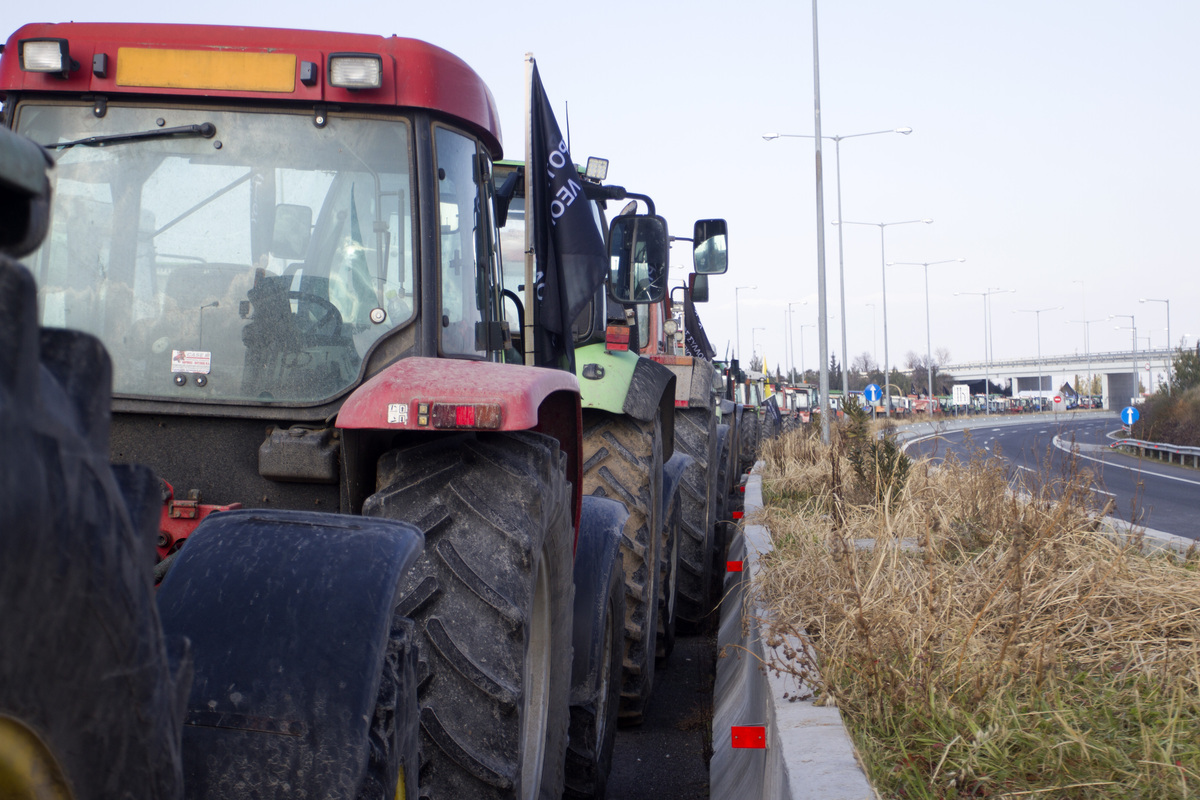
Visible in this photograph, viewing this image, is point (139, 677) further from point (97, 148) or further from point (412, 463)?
point (97, 148)

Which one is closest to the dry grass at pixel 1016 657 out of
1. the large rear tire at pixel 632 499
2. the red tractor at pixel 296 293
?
the large rear tire at pixel 632 499

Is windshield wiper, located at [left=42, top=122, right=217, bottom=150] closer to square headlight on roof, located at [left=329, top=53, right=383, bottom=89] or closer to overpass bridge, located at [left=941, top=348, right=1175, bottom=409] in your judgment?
square headlight on roof, located at [left=329, top=53, right=383, bottom=89]

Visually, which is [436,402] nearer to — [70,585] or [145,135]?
[145,135]

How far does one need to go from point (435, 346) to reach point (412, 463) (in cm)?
52

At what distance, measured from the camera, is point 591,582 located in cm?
420

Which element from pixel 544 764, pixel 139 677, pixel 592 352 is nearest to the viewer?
pixel 139 677

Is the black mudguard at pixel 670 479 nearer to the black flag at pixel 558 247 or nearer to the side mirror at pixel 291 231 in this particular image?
the black flag at pixel 558 247

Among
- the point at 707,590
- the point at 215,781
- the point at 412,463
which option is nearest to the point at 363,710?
the point at 215,781

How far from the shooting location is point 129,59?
3.05m

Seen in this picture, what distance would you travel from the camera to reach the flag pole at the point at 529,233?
3.71m

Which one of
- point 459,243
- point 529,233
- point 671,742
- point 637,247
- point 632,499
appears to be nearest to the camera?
point 459,243

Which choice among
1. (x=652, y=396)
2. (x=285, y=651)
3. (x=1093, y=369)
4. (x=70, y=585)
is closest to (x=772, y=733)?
(x=652, y=396)

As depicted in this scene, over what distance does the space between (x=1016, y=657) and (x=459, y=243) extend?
2.77 m

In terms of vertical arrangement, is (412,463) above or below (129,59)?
below
